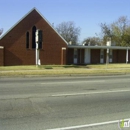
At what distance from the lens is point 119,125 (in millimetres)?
5535

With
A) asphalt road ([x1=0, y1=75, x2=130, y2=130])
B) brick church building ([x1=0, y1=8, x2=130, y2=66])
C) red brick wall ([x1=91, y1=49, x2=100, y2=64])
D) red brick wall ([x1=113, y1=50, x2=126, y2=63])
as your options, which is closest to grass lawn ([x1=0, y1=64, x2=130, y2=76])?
brick church building ([x1=0, y1=8, x2=130, y2=66])

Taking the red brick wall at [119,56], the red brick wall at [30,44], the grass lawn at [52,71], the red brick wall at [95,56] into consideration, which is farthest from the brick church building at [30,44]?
the red brick wall at [119,56]

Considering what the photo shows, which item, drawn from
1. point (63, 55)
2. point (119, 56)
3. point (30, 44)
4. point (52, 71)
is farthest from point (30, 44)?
point (119, 56)

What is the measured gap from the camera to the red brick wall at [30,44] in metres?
28.6

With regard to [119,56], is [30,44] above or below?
above

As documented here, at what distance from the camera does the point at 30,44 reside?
29547 mm

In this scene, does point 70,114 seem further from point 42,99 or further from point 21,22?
point 21,22

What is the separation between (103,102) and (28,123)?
3.55m

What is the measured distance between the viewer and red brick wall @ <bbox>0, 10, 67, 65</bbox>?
28627 millimetres

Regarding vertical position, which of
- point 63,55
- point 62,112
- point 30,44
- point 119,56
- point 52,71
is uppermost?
point 30,44

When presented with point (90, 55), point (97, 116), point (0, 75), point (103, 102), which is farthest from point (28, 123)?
point (90, 55)

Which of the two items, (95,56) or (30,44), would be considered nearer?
(30,44)

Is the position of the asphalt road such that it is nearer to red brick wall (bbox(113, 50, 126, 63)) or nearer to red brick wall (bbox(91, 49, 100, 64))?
red brick wall (bbox(91, 49, 100, 64))

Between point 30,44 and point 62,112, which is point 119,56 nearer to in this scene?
point 30,44
